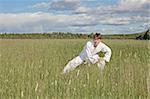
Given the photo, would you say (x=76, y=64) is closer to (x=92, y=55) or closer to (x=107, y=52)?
(x=92, y=55)

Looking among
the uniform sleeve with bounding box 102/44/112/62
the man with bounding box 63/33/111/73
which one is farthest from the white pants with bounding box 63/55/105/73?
the uniform sleeve with bounding box 102/44/112/62

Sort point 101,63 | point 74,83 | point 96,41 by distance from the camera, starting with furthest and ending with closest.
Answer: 1. point 96,41
2. point 101,63
3. point 74,83

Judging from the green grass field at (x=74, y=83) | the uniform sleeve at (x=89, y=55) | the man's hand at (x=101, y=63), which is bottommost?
the green grass field at (x=74, y=83)

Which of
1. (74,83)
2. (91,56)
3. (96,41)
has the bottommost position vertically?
(74,83)

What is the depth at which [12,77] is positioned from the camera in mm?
6180

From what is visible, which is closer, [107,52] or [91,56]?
[91,56]

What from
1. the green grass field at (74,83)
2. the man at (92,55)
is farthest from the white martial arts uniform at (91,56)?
the green grass field at (74,83)

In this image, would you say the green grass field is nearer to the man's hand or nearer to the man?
the man's hand

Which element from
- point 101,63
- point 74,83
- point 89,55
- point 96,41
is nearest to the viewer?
point 74,83

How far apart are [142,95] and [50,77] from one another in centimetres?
153

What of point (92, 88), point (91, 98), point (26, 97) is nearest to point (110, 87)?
point (92, 88)

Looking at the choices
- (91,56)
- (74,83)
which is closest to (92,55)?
(91,56)

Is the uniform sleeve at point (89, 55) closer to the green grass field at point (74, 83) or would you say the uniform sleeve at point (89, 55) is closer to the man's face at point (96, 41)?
the man's face at point (96, 41)

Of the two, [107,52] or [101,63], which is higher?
[107,52]
